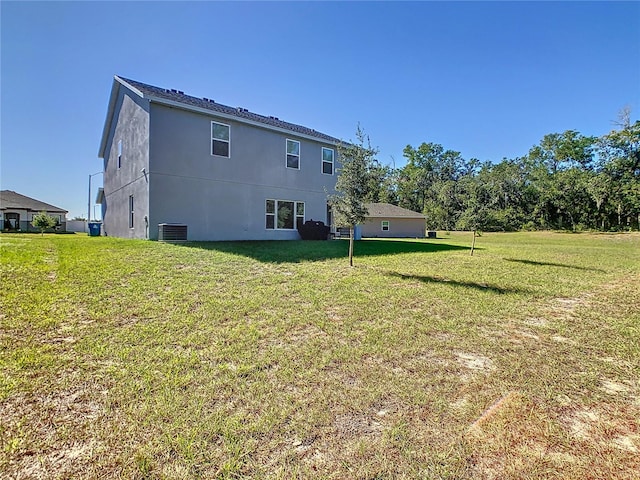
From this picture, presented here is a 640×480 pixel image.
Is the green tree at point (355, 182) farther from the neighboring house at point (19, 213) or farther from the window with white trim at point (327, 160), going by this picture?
the neighboring house at point (19, 213)

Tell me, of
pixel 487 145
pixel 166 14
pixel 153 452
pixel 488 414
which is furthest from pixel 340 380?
pixel 487 145

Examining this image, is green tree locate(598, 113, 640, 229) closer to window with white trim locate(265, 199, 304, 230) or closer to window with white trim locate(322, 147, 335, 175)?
window with white trim locate(322, 147, 335, 175)

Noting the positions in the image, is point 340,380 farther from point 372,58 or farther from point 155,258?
point 372,58

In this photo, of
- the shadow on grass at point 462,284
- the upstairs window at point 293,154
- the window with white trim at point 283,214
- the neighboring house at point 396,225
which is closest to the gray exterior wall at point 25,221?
the window with white trim at point 283,214

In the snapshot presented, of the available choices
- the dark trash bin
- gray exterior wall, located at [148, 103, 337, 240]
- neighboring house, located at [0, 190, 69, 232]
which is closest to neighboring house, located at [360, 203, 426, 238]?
gray exterior wall, located at [148, 103, 337, 240]

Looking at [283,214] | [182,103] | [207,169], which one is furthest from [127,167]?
[283,214]

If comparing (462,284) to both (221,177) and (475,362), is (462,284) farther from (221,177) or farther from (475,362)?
(221,177)

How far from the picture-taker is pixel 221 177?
1391 centimetres

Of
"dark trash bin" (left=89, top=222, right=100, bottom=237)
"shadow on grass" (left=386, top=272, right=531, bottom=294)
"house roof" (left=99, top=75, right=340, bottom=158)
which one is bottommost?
"shadow on grass" (left=386, top=272, right=531, bottom=294)

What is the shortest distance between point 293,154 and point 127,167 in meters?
7.79

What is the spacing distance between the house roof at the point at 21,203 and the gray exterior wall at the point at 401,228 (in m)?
36.2

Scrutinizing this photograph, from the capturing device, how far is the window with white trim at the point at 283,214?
1544 centimetres

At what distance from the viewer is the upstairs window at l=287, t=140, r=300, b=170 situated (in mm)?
15927

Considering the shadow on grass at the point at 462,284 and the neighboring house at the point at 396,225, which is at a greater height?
the neighboring house at the point at 396,225
